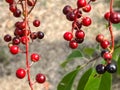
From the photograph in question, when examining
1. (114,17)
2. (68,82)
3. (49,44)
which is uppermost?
(114,17)

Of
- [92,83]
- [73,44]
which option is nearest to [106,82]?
[92,83]

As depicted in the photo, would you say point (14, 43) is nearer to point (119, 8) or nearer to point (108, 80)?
point (108, 80)

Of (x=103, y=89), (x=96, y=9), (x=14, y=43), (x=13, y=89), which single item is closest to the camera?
(x=14, y=43)

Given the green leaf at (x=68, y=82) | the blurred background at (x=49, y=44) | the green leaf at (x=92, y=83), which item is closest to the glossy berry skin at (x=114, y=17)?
the green leaf at (x=92, y=83)

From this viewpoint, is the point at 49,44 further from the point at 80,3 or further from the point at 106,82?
the point at 80,3

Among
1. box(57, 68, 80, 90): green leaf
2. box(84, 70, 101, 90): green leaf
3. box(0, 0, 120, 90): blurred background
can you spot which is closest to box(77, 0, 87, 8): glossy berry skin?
box(84, 70, 101, 90): green leaf

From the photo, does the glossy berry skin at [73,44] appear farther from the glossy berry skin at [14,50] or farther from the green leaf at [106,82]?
the green leaf at [106,82]

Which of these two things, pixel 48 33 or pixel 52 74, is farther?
pixel 48 33

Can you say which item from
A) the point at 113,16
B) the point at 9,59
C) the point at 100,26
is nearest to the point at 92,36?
the point at 100,26
